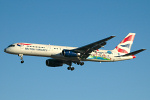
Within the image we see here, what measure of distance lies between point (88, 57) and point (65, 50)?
21.9 ft

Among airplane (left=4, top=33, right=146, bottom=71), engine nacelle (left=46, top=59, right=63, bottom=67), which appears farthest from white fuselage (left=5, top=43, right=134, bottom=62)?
engine nacelle (left=46, top=59, right=63, bottom=67)

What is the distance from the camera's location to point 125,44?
76.4 m

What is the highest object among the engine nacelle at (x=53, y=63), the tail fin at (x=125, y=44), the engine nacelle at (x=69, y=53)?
the tail fin at (x=125, y=44)

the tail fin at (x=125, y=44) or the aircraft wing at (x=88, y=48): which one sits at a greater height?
the tail fin at (x=125, y=44)

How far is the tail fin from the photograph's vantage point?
245 ft

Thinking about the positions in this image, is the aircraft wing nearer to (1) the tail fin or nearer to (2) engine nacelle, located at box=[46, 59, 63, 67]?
(2) engine nacelle, located at box=[46, 59, 63, 67]

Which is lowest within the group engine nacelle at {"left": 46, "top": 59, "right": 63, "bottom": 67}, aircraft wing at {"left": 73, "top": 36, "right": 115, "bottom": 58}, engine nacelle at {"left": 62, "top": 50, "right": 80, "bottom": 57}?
engine nacelle at {"left": 46, "top": 59, "right": 63, "bottom": 67}

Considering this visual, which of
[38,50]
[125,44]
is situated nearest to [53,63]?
[38,50]

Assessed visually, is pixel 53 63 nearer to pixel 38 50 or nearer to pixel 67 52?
pixel 38 50

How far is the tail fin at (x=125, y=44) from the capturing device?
74.8m

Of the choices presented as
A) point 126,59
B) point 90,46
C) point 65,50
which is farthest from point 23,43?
point 126,59

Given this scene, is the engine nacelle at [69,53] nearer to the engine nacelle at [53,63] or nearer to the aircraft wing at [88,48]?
the aircraft wing at [88,48]

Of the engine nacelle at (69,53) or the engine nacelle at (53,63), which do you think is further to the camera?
the engine nacelle at (53,63)

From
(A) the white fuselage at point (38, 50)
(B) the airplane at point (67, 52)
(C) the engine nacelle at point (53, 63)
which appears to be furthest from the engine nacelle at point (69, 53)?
(C) the engine nacelle at point (53, 63)
